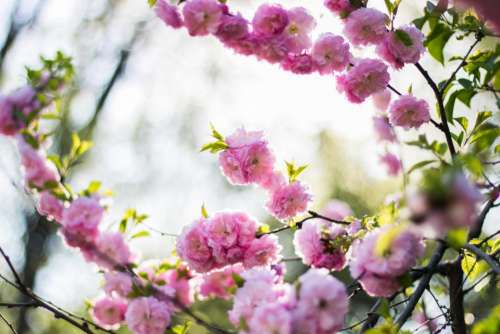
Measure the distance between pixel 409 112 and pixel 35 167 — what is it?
41.3 inches

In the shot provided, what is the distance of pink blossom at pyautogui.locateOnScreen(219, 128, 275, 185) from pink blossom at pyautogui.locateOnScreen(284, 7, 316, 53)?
0.91 feet

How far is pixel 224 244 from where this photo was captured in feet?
5.04

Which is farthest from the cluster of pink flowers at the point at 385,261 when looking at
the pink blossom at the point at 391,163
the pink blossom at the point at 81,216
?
the pink blossom at the point at 391,163

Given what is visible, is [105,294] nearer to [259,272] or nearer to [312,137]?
[259,272]

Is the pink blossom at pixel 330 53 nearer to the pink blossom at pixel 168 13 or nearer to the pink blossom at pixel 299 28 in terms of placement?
the pink blossom at pixel 299 28

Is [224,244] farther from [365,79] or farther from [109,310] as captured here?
[365,79]

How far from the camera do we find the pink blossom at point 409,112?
69.4 inches

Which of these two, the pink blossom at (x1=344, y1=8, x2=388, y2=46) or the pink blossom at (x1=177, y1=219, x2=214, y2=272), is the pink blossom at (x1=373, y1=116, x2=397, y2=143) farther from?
the pink blossom at (x1=177, y1=219, x2=214, y2=272)

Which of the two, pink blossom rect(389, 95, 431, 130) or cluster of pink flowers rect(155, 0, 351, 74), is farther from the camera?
pink blossom rect(389, 95, 431, 130)

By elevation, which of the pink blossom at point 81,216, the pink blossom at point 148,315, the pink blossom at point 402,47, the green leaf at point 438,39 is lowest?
the pink blossom at point 148,315

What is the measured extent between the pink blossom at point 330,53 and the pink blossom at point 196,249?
0.60 metres

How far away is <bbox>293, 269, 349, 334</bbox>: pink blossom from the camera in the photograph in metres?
1.04

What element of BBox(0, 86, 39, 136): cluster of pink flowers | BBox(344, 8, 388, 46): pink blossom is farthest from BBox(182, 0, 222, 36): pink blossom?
BBox(0, 86, 39, 136): cluster of pink flowers

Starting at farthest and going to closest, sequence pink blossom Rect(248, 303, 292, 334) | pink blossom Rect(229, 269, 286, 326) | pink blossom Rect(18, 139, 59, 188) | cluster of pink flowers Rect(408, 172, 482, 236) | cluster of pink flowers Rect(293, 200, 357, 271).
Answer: cluster of pink flowers Rect(293, 200, 357, 271), pink blossom Rect(18, 139, 59, 188), pink blossom Rect(229, 269, 286, 326), pink blossom Rect(248, 303, 292, 334), cluster of pink flowers Rect(408, 172, 482, 236)
